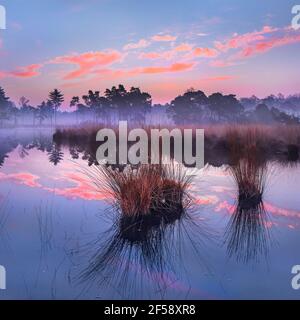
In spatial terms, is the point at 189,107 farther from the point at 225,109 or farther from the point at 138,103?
the point at 138,103

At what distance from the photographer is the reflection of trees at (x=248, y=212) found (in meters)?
2.67

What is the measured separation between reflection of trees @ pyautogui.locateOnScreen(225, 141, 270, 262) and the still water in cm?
1

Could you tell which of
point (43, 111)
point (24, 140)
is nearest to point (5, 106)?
point (43, 111)

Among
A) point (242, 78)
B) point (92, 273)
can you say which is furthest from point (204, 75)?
point (92, 273)

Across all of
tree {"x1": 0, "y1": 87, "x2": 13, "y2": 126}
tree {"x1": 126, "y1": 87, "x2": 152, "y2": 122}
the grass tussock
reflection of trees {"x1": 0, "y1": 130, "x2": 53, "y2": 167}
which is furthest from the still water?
reflection of trees {"x1": 0, "y1": 130, "x2": 53, "y2": 167}

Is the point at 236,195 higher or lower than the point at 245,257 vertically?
higher

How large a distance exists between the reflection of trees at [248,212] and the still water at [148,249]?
0.01 m

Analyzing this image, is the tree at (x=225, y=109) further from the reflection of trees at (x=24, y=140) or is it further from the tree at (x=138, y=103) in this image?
the reflection of trees at (x=24, y=140)

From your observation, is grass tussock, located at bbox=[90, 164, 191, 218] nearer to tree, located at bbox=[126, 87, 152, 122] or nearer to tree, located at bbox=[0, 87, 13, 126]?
tree, located at bbox=[126, 87, 152, 122]

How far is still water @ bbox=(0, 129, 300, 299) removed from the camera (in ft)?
7.44

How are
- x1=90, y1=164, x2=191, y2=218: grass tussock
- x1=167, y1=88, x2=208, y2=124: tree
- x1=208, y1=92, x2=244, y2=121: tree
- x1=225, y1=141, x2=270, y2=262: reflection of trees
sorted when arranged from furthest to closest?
x1=208, y1=92, x2=244, y2=121: tree < x1=167, y1=88, x2=208, y2=124: tree < x1=90, y1=164, x2=191, y2=218: grass tussock < x1=225, y1=141, x2=270, y2=262: reflection of trees

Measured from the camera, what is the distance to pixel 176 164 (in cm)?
344
